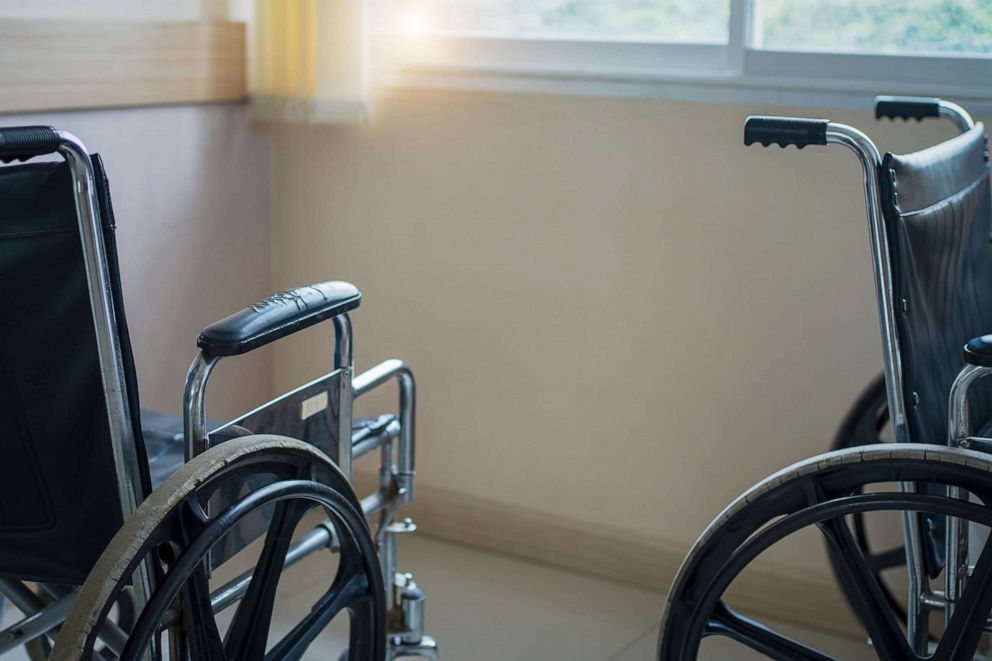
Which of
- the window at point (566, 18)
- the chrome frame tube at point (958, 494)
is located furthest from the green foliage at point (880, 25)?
the chrome frame tube at point (958, 494)

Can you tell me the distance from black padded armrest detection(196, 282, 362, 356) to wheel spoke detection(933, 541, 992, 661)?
741 mm

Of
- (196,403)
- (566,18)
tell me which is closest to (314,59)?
(566,18)

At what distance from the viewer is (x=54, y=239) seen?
118 centimetres

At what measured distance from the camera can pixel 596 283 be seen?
7.72 feet

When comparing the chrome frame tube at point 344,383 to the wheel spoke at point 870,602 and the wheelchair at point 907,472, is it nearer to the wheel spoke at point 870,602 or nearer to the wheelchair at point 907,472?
the wheelchair at point 907,472

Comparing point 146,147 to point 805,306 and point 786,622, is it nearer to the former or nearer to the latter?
point 805,306

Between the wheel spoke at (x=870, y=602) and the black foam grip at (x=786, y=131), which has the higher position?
the black foam grip at (x=786, y=131)

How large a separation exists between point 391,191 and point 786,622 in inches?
46.0

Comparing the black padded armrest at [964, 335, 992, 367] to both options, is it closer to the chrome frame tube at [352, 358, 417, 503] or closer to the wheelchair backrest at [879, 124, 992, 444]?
the wheelchair backrest at [879, 124, 992, 444]

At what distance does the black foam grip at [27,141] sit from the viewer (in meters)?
1.09

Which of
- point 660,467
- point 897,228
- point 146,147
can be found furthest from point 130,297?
point 897,228

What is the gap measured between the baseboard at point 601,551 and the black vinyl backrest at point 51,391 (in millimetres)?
1350

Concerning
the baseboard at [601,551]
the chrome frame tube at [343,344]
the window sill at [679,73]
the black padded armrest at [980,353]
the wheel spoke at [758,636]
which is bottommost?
the baseboard at [601,551]

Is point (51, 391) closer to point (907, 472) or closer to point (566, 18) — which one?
point (907, 472)
